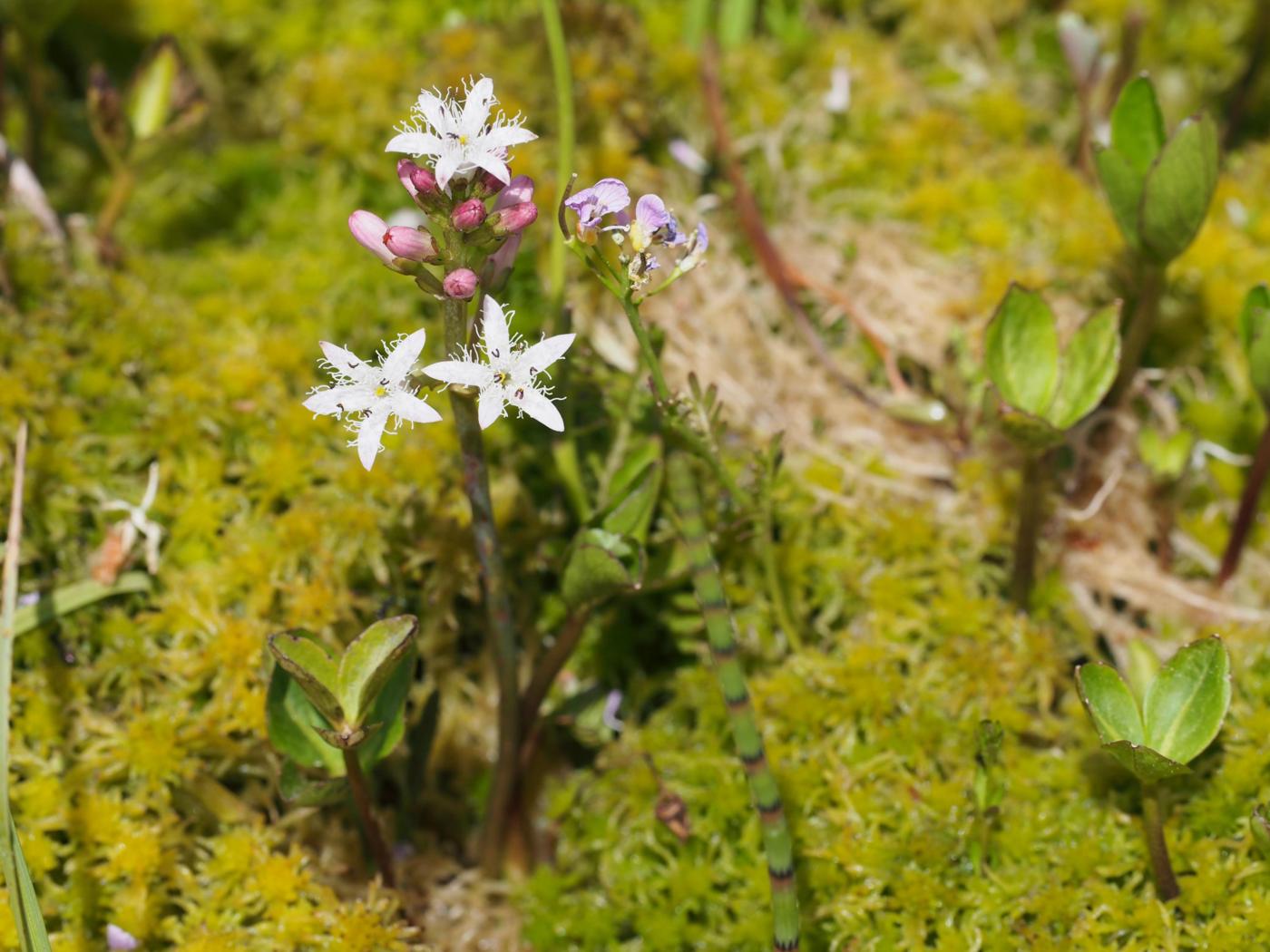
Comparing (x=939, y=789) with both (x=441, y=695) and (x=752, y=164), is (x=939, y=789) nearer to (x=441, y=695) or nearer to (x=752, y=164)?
(x=441, y=695)

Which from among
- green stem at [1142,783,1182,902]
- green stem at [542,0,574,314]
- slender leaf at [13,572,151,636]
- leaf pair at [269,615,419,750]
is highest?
green stem at [542,0,574,314]

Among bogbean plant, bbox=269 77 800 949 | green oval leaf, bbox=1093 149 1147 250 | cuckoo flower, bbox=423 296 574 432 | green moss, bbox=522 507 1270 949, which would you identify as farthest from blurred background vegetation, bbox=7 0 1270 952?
cuckoo flower, bbox=423 296 574 432

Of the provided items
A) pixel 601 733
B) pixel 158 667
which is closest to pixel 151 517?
pixel 158 667

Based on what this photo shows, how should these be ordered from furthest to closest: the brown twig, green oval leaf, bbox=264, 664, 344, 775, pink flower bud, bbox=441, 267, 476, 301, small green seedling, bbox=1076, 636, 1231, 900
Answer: the brown twig → green oval leaf, bbox=264, 664, 344, 775 → small green seedling, bbox=1076, 636, 1231, 900 → pink flower bud, bbox=441, 267, 476, 301

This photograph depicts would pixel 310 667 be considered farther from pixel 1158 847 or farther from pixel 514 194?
pixel 1158 847

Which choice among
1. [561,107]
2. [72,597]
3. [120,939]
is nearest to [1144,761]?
[561,107]

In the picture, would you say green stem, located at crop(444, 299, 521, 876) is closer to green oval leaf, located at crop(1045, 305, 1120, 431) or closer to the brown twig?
green oval leaf, located at crop(1045, 305, 1120, 431)

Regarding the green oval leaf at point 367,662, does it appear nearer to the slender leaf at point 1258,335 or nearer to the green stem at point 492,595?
the green stem at point 492,595
